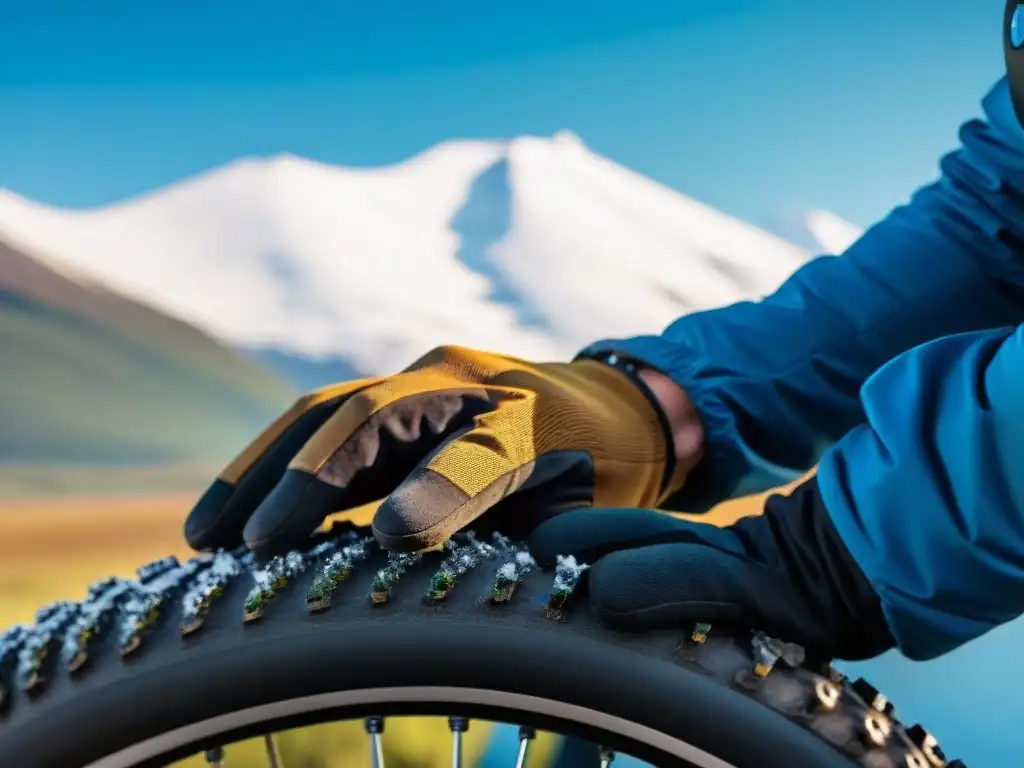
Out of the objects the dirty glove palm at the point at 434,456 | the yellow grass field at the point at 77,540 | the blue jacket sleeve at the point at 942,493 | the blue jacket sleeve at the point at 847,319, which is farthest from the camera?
the yellow grass field at the point at 77,540

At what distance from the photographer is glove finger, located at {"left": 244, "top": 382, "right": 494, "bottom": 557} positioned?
44 centimetres

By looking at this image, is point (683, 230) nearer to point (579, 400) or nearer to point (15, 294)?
point (15, 294)

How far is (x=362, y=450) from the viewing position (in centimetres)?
46

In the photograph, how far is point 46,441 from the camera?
1788mm

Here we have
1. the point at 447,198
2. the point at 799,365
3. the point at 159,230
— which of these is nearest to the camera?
the point at 799,365

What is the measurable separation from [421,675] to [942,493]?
0.22m

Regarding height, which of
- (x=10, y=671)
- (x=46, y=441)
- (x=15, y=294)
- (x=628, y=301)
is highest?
(x=15, y=294)

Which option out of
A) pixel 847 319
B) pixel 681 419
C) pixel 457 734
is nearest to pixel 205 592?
pixel 457 734

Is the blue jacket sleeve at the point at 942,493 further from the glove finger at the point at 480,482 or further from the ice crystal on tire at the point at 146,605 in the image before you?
the ice crystal on tire at the point at 146,605

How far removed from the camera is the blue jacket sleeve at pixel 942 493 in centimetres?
32

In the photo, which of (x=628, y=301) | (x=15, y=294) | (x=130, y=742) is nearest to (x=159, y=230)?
(x=15, y=294)

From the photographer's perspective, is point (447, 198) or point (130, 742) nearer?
point (130, 742)

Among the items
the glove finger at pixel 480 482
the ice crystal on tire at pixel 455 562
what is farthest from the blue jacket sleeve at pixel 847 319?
the ice crystal on tire at pixel 455 562

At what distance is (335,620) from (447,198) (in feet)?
7.17
